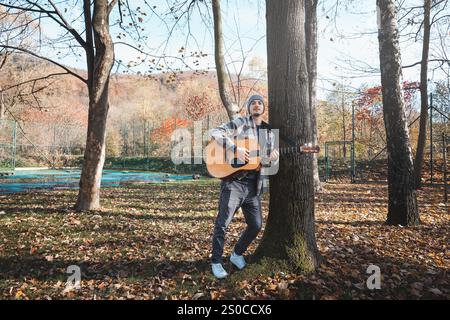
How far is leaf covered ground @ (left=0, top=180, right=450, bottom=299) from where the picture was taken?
350cm

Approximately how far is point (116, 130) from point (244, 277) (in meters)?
44.6

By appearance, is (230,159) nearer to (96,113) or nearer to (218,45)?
(96,113)

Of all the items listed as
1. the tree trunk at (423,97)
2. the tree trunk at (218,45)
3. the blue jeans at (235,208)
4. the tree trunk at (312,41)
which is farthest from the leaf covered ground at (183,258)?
the tree trunk at (423,97)

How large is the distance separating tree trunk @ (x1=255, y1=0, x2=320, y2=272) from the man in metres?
0.24

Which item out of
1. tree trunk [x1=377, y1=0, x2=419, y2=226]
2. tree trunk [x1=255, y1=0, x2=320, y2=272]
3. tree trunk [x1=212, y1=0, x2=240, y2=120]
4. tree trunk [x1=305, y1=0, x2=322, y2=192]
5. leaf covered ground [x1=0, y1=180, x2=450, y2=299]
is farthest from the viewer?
tree trunk [x1=305, y1=0, x2=322, y2=192]

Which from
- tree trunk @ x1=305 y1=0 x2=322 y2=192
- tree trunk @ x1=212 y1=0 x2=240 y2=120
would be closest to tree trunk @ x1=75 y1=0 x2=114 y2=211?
tree trunk @ x1=212 y1=0 x2=240 y2=120

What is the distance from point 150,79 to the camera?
1116 centimetres

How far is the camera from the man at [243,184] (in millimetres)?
3641

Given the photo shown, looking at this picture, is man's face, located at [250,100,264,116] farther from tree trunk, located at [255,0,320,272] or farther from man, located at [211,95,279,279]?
tree trunk, located at [255,0,320,272]

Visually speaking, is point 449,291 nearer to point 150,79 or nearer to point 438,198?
point 438,198

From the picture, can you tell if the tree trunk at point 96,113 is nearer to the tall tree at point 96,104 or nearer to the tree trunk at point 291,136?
the tall tree at point 96,104

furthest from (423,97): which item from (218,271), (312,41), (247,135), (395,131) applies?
(218,271)

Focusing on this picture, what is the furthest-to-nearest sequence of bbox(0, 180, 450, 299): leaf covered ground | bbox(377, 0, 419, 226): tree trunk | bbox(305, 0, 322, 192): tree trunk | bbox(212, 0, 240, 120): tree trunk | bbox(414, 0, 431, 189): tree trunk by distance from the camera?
bbox(414, 0, 431, 189): tree trunk < bbox(305, 0, 322, 192): tree trunk < bbox(212, 0, 240, 120): tree trunk < bbox(377, 0, 419, 226): tree trunk < bbox(0, 180, 450, 299): leaf covered ground
